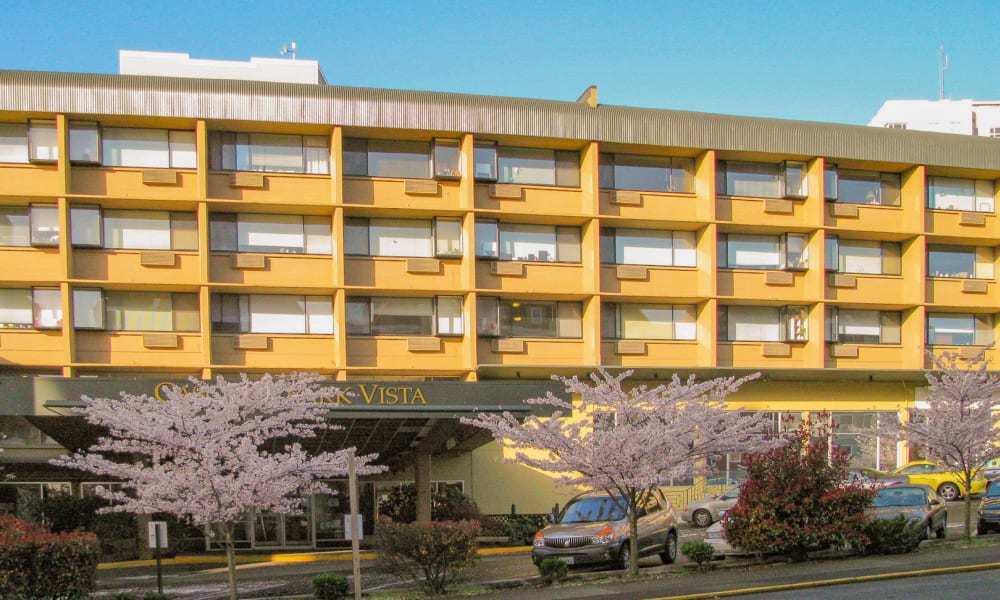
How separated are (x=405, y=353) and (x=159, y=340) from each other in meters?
7.66

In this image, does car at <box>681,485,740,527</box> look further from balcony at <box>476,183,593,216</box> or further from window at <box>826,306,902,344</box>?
balcony at <box>476,183,593,216</box>

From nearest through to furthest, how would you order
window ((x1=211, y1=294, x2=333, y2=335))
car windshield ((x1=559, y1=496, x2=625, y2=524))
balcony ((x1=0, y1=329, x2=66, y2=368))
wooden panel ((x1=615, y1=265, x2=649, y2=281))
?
car windshield ((x1=559, y1=496, x2=625, y2=524)) → balcony ((x1=0, y1=329, x2=66, y2=368)) → window ((x1=211, y1=294, x2=333, y2=335)) → wooden panel ((x1=615, y1=265, x2=649, y2=281))

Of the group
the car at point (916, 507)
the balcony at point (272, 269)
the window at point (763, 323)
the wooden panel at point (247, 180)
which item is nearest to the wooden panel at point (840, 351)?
the window at point (763, 323)

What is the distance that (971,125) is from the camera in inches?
3300

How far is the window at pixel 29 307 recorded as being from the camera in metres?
30.5

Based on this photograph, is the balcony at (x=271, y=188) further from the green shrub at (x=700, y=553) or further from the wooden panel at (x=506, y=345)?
the green shrub at (x=700, y=553)

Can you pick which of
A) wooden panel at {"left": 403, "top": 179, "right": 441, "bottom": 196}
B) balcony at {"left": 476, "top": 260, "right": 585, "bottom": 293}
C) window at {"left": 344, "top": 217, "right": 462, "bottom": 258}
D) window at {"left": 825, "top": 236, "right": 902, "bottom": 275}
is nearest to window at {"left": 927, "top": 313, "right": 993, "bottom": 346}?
window at {"left": 825, "top": 236, "right": 902, "bottom": 275}

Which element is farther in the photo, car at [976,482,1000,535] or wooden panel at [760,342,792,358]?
wooden panel at [760,342,792,358]

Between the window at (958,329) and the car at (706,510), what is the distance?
42.3 feet

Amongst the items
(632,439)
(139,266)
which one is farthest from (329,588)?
(139,266)

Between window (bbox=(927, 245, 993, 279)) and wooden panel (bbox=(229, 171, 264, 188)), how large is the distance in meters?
24.3

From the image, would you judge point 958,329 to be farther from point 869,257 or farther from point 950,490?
point 950,490

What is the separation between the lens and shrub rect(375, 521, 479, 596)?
18.3 metres

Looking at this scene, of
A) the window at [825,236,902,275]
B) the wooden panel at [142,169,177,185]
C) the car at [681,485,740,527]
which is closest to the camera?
the car at [681,485,740,527]
